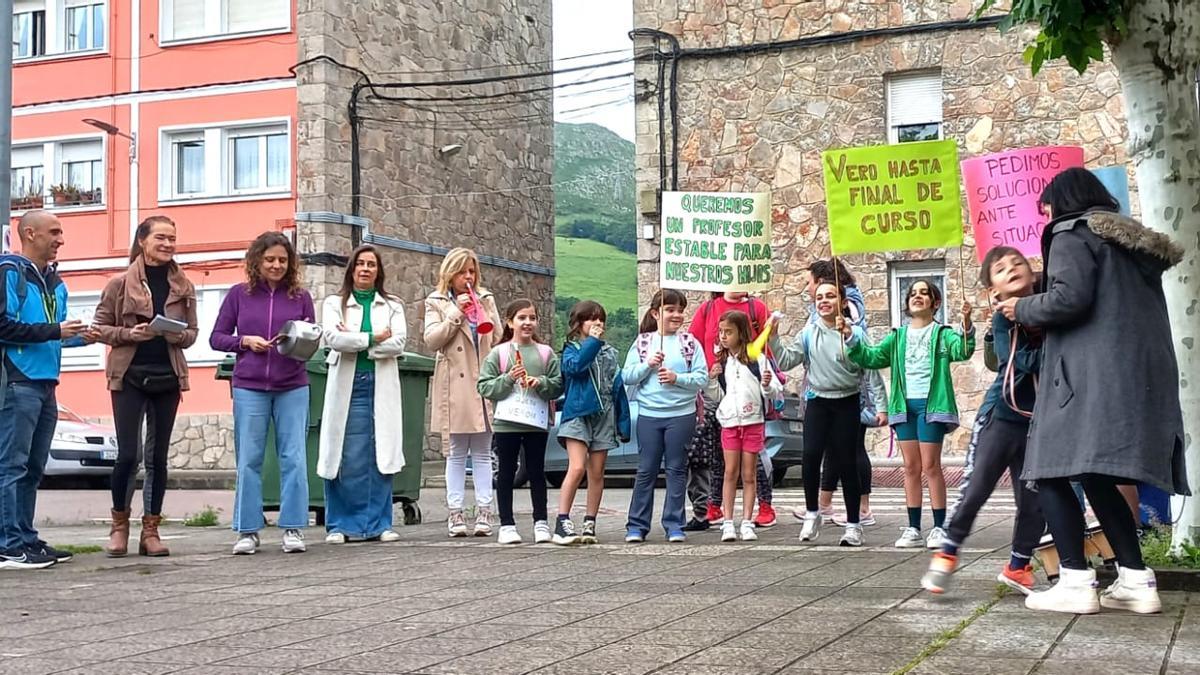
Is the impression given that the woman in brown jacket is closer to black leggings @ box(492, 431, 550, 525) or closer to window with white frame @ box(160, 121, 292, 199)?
black leggings @ box(492, 431, 550, 525)

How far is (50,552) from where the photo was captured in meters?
8.25

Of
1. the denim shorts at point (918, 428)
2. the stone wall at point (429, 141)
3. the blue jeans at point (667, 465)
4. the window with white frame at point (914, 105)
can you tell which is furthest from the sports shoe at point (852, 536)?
the stone wall at point (429, 141)

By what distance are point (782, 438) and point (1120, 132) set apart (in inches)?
276

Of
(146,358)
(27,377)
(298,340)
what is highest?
(298,340)

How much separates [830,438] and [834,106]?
12.4 metres

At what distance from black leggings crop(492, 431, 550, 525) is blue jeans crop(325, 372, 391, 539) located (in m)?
0.92

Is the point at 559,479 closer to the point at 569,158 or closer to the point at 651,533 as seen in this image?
the point at 651,533

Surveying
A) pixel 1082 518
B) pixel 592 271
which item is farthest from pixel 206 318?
pixel 592 271

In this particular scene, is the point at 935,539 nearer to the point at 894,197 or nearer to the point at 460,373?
the point at 894,197

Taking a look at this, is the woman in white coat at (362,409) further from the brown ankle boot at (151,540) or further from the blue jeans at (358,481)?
the brown ankle boot at (151,540)

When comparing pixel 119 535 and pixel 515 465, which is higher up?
pixel 515 465

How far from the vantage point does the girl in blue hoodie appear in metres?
9.11

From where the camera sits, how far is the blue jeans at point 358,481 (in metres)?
9.56

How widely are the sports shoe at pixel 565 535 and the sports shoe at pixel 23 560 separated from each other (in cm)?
307
